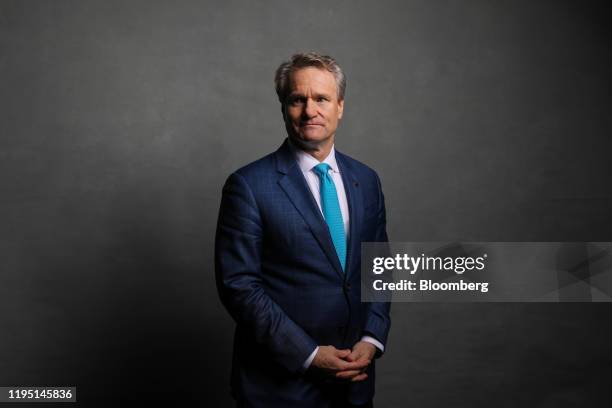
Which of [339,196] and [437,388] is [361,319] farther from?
[437,388]

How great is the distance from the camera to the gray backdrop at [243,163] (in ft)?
11.3

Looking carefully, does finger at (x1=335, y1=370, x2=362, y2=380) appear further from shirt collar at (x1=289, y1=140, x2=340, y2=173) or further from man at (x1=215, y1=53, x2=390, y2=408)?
shirt collar at (x1=289, y1=140, x2=340, y2=173)

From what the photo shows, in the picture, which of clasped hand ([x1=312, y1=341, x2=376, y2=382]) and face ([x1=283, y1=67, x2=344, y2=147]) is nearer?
clasped hand ([x1=312, y1=341, x2=376, y2=382])

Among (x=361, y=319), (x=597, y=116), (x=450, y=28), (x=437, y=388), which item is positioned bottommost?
(x=437, y=388)

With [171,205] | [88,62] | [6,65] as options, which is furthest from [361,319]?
[6,65]

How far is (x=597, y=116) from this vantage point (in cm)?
388

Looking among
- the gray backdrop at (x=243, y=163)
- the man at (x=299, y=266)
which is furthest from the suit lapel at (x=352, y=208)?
the gray backdrop at (x=243, y=163)

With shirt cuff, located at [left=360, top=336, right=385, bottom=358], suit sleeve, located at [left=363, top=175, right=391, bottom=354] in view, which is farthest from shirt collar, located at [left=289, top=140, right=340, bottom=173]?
shirt cuff, located at [left=360, top=336, right=385, bottom=358]

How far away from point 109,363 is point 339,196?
192cm

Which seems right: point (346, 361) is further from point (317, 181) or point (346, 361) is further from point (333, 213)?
point (317, 181)

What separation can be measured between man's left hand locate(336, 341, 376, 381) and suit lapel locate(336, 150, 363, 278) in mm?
252

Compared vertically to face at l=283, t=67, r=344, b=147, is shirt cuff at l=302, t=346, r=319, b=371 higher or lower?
lower

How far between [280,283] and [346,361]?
0.33 metres

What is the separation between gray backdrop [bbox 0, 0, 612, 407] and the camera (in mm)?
3455
